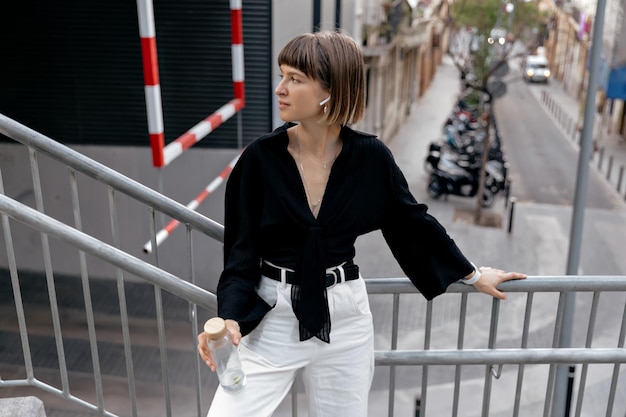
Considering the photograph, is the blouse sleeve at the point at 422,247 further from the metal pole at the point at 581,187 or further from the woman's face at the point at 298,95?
the metal pole at the point at 581,187

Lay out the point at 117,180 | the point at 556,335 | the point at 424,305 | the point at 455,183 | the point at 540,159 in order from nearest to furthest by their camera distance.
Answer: the point at 117,180
the point at 556,335
the point at 424,305
the point at 455,183
the point at 540,159

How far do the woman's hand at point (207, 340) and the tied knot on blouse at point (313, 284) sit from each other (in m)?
0.20

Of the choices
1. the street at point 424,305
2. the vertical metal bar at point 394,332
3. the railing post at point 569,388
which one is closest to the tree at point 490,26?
the street at point 424,305

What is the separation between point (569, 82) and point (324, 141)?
39.1 m

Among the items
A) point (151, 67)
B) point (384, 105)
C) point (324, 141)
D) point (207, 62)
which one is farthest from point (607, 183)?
point (324, 141)

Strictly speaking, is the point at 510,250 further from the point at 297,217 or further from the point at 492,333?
the point at 297,217

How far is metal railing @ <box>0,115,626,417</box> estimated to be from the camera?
Result: 2518 millimetres

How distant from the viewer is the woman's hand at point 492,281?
8.10 feet

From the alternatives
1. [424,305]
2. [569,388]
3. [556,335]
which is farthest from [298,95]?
[424,305]

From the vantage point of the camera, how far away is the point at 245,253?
212 cm

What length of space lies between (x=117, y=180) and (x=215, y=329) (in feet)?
3.09

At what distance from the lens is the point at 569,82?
38.0m

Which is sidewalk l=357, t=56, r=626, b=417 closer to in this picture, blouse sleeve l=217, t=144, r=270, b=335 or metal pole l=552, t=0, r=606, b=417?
metal pole l=552, t=0, r=606, b=417

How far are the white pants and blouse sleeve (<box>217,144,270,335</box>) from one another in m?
0.07
